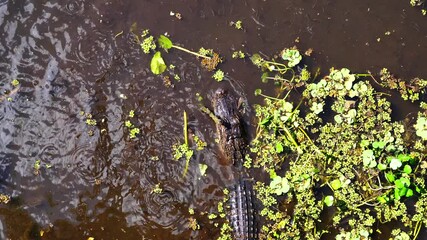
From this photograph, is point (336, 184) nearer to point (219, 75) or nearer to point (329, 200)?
point (329, 200)

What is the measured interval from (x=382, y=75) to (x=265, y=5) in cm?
120

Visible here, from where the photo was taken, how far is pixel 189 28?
4.53m

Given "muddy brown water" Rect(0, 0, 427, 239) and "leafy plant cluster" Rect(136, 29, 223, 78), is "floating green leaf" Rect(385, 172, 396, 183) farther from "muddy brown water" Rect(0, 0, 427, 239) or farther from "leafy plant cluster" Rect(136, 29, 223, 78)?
"leafy plant cluster" Rect(136, 29, 223, 78)

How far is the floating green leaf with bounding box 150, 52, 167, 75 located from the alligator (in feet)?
1.79

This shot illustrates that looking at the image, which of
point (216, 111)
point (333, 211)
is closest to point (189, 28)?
point (216, 111)

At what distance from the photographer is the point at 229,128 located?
4.37 m

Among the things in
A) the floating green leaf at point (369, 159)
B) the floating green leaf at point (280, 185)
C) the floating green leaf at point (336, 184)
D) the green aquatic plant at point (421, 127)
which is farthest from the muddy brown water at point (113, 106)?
the floating green leaf at point (336, 184)

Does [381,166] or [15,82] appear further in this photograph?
[15,82]

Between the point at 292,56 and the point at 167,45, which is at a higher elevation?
the point at 167,45

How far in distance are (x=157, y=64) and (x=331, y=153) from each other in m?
1.69

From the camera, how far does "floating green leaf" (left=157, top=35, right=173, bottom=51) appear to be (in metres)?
4.48

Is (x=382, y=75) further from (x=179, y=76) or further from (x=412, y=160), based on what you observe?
(x=179, y=76)

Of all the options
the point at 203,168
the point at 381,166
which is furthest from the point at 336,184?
the point at 203,168

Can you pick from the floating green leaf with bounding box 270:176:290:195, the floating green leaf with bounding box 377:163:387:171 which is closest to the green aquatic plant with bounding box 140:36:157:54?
the floating green leaf with bounding box 270:176:290:195
